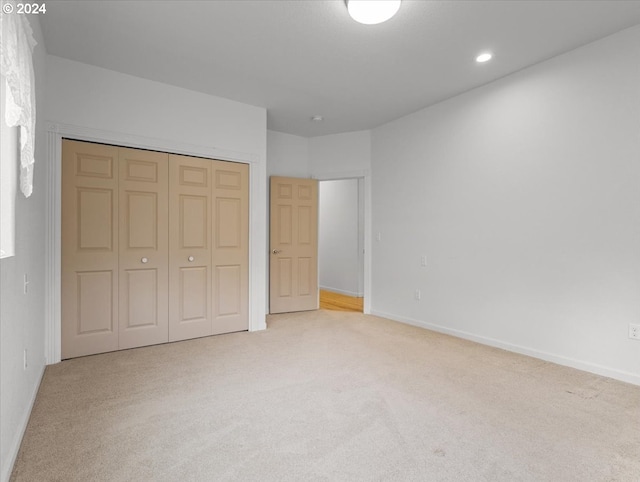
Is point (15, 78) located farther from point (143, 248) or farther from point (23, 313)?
point (143, 248)

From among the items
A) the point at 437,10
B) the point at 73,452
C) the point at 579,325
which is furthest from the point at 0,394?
the point at 579,325

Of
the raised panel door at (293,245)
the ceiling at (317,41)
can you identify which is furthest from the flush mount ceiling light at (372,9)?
the raised panel door at (293,245)

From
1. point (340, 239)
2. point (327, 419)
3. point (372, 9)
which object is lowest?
point (327, 419)

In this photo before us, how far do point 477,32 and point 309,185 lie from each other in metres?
2.99

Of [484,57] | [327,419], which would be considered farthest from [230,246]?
[484,57]

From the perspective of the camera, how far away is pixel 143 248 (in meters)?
3.38

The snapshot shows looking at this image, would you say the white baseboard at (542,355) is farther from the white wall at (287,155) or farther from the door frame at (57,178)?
the door frame at (57,178)

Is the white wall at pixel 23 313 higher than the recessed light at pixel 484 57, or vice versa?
the recessed light at pixel 484 57

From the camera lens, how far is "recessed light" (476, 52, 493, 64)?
290cm

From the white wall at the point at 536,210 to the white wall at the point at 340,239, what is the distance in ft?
7.07

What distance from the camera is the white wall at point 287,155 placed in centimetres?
505

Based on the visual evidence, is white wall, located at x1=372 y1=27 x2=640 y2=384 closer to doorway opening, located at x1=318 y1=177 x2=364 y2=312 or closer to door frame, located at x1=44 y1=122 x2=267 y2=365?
doorway opening, located at x1=318 y1=177 x2=364 y2=312

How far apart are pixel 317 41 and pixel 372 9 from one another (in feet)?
2.03

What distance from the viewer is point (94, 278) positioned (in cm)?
313
